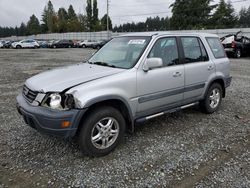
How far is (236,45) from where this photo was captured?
17.8 meters

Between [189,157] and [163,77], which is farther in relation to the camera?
[163,77]

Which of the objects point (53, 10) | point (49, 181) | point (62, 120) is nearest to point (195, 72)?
point (62, 120)

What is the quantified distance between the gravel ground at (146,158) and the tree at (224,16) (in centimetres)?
5429

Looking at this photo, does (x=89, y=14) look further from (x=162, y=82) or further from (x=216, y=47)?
(x=162, y=82)

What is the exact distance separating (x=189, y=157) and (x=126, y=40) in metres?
2.33

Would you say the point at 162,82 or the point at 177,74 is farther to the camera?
the point at 177,74

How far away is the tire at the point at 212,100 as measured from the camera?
532 cm

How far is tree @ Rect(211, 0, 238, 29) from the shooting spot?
53938 millimetres

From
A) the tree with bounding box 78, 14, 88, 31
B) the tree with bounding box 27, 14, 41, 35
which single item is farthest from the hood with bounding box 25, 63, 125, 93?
the tree with bounding box 27, 14, 41, 35

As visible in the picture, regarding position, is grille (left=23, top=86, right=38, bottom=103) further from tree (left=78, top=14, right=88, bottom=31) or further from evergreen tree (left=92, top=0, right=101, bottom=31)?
tree (left=78, top=14, right=88, bottom=31)

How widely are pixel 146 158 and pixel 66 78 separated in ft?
5.34

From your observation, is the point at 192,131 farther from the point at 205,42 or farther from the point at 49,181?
the point at 49,181

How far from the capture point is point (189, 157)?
3623 mm

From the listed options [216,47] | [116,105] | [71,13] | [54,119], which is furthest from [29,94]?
[71,13]
